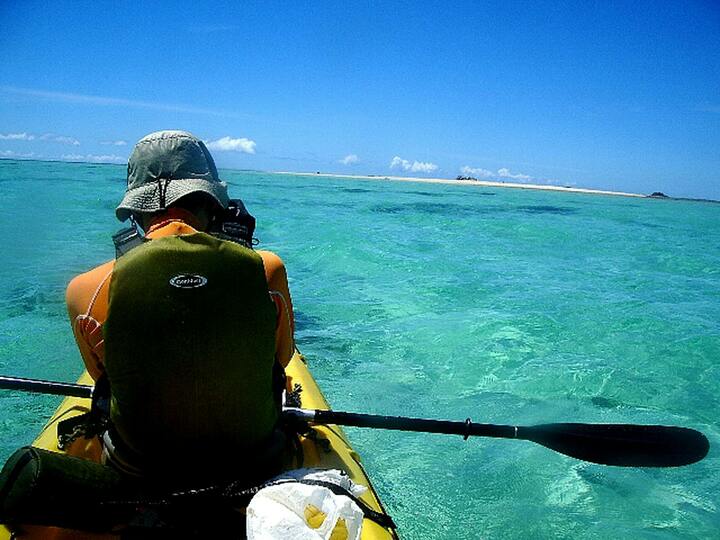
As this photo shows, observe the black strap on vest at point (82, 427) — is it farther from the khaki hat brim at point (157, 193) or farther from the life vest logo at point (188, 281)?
the life vest logo at point (188, 281)

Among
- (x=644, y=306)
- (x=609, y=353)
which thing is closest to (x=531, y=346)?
(x=609, y=353)

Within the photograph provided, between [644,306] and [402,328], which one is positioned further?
[644,306]

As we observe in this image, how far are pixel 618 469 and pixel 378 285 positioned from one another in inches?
287

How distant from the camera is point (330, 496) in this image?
161 centimetres

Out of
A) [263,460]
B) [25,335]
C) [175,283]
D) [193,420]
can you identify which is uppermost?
[175,283]

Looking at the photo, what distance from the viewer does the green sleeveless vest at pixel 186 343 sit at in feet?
5.04

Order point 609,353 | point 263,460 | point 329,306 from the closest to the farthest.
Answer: point 263,460, point 609,353, point 329,306

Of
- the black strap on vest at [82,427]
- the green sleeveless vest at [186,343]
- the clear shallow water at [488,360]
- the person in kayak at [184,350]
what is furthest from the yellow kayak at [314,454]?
the clear shallow water at [488,360]

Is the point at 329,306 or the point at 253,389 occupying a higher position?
the point at 253,389

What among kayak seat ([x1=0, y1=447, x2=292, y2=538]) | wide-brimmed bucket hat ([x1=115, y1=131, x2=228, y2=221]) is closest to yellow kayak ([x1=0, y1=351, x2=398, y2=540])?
kayak seat ([x1=0, y1=447, x2=292, y2=538])

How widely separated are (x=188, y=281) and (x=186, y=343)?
0.61ft

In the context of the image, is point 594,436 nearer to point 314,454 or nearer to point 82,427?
point 314,454

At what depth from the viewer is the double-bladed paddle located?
268 cm

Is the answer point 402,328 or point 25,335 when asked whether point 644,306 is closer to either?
point 402,328
